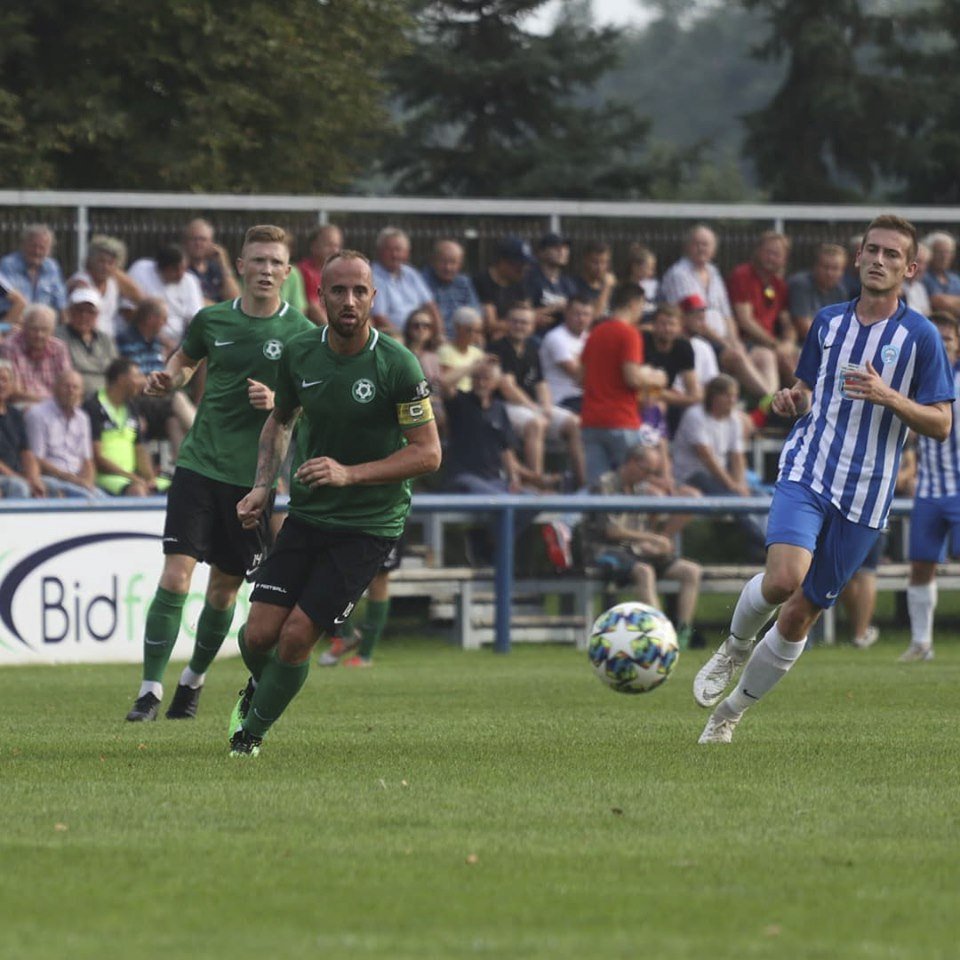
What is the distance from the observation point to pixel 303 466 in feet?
27.9

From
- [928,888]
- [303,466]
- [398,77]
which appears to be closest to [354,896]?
[928,888]

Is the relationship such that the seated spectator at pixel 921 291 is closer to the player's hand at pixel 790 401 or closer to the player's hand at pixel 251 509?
the player's hand at pixel 790 401

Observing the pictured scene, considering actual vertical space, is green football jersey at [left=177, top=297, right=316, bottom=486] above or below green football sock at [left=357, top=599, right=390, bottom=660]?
above

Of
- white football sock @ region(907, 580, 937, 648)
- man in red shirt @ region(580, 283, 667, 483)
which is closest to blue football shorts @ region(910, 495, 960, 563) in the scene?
white football sock @ region(907, 580, 937, 648)

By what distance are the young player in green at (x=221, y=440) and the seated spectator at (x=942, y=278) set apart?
39.7 feet

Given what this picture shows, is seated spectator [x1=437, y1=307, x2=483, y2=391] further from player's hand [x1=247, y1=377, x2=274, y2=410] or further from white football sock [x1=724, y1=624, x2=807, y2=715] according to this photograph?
white football sock [x1=724, y1=624, x2=807, y2=715]

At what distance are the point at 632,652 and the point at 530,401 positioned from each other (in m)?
8.78

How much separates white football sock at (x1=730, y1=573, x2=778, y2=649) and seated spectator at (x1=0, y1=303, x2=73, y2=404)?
9.50m

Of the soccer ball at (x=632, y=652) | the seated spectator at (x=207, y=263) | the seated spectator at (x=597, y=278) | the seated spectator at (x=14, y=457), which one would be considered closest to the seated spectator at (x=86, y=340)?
the seated spectator at (x=14, y=457)

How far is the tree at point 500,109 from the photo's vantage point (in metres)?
37.2

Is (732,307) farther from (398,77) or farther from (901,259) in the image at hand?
(398,77)

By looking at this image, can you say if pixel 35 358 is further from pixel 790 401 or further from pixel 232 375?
pixel 790 401

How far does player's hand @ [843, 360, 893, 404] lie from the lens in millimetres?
8789

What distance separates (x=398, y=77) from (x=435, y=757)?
29.2 m
